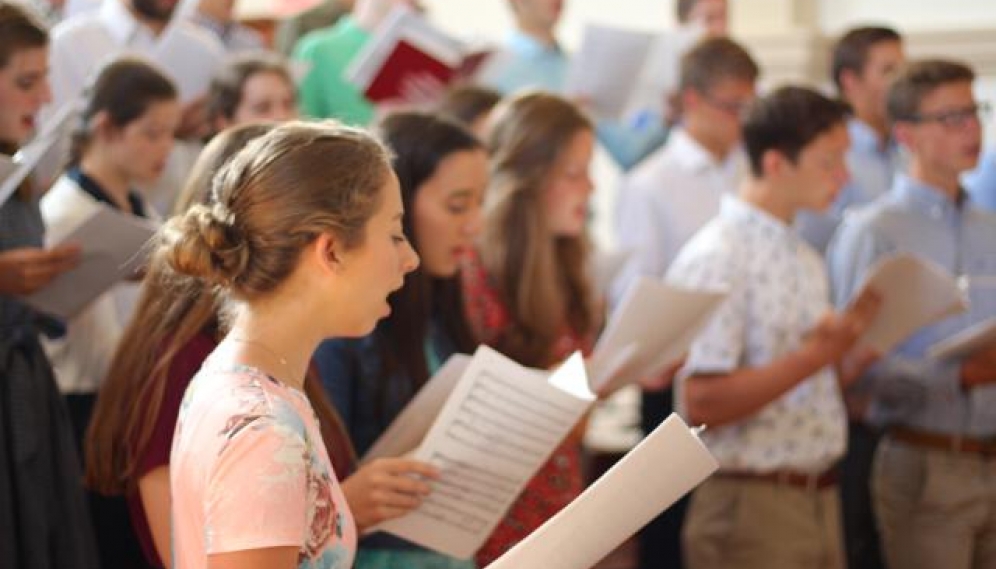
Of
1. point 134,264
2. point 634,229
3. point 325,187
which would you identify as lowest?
point 634,229

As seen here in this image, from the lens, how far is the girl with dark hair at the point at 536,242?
9.89 ft

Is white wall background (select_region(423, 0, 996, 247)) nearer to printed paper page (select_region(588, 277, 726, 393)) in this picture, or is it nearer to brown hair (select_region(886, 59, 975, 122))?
brown hair (select_region(886, 59, 975, 122))

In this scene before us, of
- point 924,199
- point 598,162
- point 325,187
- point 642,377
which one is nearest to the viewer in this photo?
point 325,187

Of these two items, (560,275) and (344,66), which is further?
(344,66)

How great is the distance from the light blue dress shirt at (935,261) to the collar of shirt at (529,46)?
4.74 ft

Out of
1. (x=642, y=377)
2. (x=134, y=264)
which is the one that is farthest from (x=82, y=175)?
(x=642, y=377)

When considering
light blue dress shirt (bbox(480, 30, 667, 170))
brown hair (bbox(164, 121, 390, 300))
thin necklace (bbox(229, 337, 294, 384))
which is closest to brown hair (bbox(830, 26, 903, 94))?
light blue dress shirt (bbox(480, 30, 667, 170))

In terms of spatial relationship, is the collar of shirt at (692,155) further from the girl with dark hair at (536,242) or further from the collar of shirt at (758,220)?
the girl with dark hair at (536,242)

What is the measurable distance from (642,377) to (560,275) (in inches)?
13.8

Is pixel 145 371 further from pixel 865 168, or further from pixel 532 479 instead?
pixel 865 168

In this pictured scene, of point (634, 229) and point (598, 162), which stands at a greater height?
point (634, 229)

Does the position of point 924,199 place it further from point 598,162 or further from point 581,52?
point 598,162

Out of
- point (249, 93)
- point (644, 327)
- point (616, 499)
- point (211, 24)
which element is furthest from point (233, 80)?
point (616, 499)

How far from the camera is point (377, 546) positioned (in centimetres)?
241
